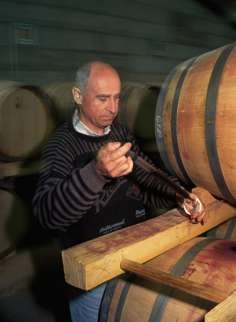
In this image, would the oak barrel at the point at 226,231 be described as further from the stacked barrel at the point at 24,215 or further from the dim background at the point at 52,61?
the stacked barrel at the point at 24,215

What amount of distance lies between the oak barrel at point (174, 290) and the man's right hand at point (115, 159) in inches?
19.8

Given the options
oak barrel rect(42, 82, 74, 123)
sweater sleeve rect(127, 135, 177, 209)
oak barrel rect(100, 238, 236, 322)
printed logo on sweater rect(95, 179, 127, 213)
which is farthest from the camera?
oak barrel rect(42, 82, 74, 123)

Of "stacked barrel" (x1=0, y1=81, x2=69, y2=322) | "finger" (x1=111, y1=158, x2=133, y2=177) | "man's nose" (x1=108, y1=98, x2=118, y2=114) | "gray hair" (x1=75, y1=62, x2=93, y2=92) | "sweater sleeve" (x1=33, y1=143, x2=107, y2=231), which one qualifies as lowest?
"stacked barrel" (x1=0, y1=81, x2=69, y2=322)

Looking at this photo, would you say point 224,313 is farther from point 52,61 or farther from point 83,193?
point 52,61

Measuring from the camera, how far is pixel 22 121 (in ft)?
10.9

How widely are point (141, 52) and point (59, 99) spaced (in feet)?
9.67

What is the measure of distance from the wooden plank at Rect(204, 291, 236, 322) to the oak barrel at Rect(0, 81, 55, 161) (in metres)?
2.54

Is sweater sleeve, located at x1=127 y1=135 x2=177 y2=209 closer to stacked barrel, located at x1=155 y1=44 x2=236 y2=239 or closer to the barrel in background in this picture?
stacked barrel, located at x1=155 y1=44 x2=236 y2=239

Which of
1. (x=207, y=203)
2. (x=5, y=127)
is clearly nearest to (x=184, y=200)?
(x=207, y=203)

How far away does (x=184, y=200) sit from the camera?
1.80 m

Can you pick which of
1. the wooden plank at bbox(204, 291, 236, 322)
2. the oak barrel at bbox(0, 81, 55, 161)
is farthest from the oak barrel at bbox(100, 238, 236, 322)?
the oak barrel at bbox(0, 81, 55, 161)

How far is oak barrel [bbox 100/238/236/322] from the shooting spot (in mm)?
1456

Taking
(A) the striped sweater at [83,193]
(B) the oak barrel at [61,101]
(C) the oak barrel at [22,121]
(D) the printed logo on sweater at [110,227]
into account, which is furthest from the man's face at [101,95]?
(B) the oak barrel at [61,101]

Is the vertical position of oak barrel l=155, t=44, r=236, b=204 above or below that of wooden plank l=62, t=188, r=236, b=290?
above
